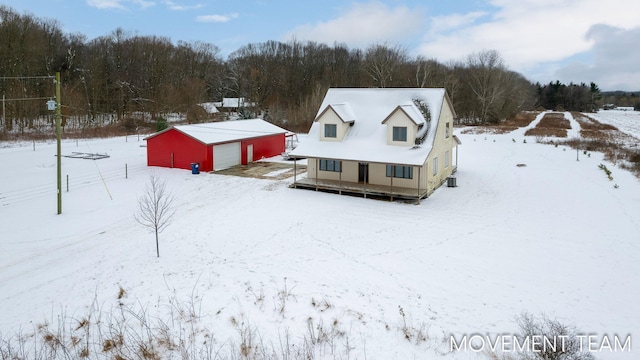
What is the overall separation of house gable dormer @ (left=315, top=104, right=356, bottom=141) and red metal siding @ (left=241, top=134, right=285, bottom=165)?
9110 millimetres

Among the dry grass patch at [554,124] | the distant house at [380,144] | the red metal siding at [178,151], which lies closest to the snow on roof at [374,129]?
the distant house at [380,144]

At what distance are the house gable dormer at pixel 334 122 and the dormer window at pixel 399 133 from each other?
3.01m

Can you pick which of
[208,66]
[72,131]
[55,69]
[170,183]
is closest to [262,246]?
[170,183]

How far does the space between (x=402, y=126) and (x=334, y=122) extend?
4.04 m

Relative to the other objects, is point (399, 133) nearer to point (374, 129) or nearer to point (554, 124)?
point (374, 129)

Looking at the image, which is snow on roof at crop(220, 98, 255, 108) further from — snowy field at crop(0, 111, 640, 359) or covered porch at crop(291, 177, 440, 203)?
covered porch at crop(291, 177, 440, 203)

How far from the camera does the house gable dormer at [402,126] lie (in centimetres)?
2397

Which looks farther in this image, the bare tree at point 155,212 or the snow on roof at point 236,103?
the snow on roof at point 236,103

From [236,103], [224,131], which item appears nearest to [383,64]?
[236,103]

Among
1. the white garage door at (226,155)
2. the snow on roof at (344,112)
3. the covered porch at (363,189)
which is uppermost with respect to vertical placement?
the snow on roof at (344,112)

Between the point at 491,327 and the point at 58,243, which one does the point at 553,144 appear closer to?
the point at 491,327

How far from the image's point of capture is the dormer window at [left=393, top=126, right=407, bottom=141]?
952 inches

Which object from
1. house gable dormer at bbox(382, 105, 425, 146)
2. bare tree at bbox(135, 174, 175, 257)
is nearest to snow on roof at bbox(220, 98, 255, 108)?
bare tree at bbox(135, 174, 175, 257)

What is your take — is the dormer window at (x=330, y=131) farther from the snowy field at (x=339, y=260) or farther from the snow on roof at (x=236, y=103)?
the snow on roof at (x=236, y=103)
